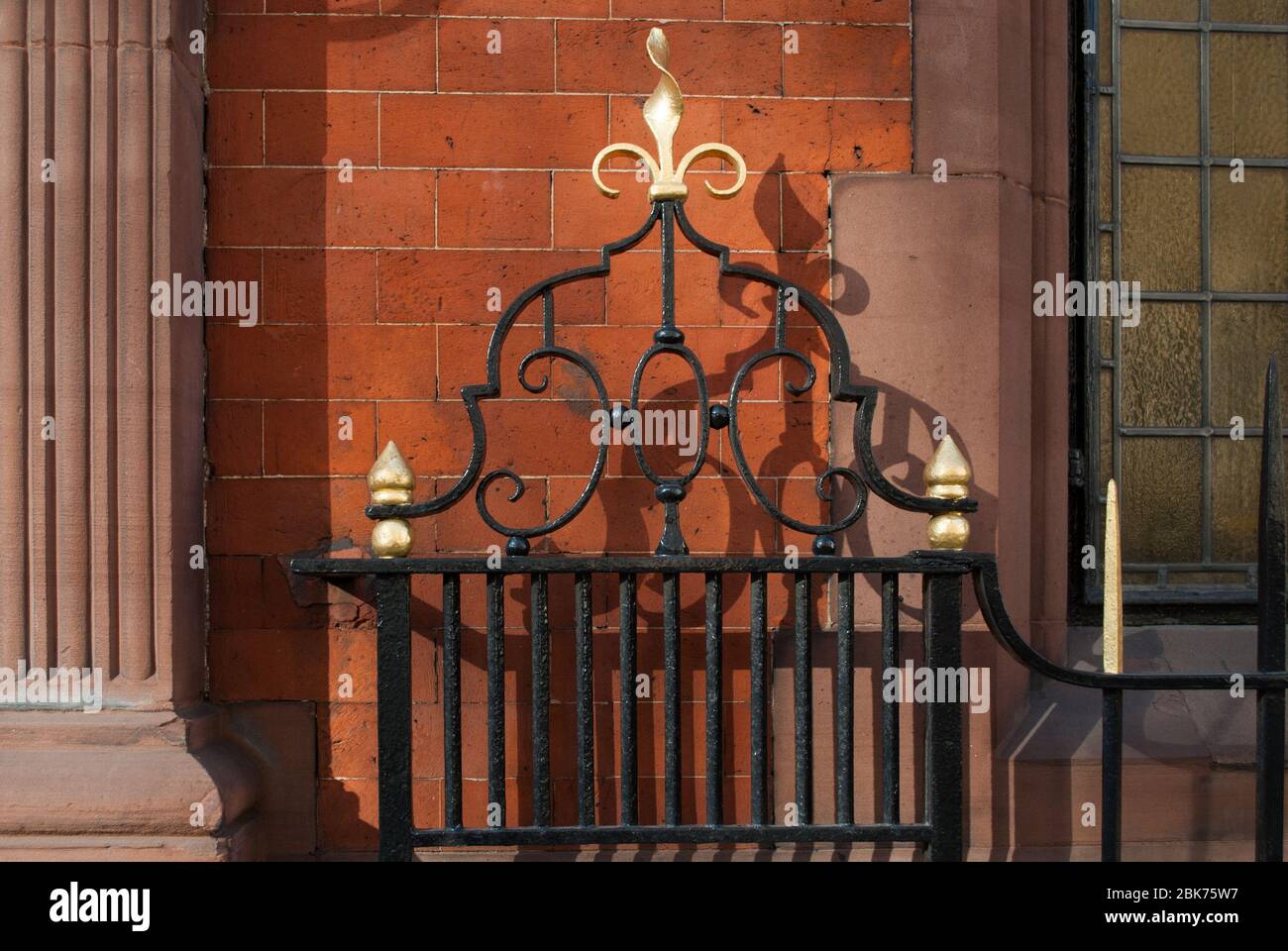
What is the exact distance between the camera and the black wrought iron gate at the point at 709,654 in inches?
102

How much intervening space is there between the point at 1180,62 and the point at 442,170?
250cm

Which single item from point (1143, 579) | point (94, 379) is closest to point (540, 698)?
Answer: point (94, 379)

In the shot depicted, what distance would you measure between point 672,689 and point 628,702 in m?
0.12

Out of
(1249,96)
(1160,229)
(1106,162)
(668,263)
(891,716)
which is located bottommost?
(891,716)

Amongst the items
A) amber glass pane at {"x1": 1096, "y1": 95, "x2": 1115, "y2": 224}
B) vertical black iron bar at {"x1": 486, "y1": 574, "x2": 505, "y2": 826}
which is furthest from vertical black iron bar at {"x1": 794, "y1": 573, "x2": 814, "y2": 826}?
amber glass pane at {"x1": 1096, "y1": 95, "x2": 1115, "y2": 224}

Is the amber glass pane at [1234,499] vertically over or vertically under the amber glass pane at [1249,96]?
under

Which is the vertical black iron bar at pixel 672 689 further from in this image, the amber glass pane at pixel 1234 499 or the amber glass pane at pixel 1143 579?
the amber glass pane at pixel 1234 499

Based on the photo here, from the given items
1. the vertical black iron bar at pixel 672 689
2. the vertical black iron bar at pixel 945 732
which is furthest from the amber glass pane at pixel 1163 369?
the vertical black iron bar at pixel 672 689

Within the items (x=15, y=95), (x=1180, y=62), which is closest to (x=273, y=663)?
(x=15, y=95)

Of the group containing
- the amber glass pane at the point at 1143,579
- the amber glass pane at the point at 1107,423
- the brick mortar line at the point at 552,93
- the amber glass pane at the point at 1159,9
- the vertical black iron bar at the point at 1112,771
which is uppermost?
the amber glass pane at the point at 1159,9

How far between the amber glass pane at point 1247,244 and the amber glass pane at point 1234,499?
21.5 inches

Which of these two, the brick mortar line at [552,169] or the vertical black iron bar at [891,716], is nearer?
the vertical black iron bar at [891,716]

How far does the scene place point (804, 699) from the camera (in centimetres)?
267

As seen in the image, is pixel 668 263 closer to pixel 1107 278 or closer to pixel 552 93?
pixel 552 93
